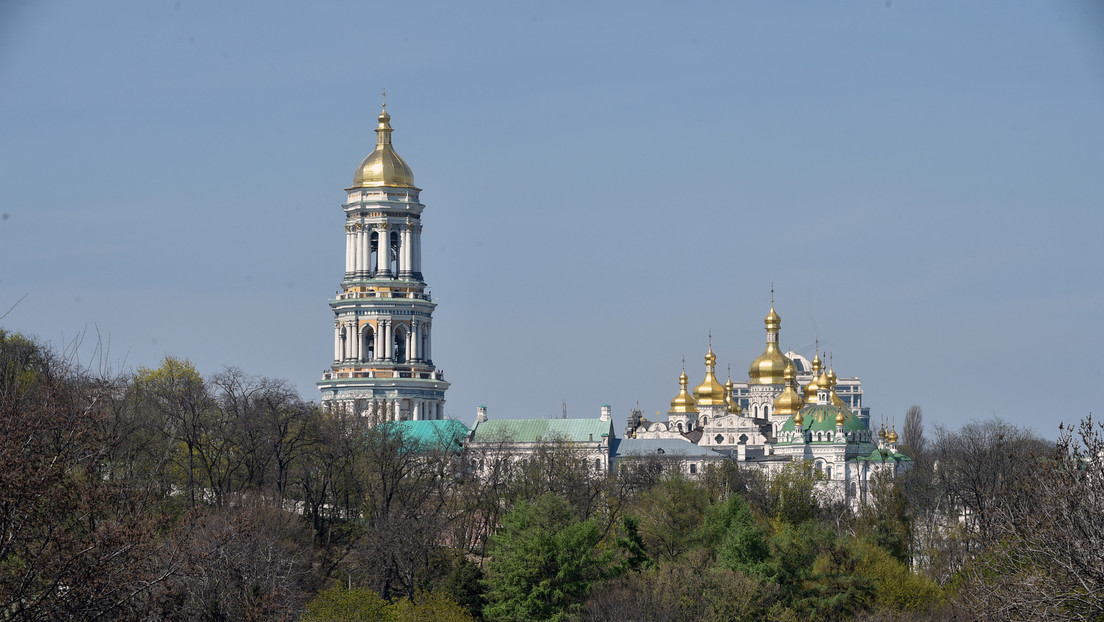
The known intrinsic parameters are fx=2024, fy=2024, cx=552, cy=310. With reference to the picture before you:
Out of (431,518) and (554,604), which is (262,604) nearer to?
(554,604)

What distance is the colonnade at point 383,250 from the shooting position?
108 metres

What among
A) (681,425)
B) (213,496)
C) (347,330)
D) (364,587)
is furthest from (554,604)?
(681,425)

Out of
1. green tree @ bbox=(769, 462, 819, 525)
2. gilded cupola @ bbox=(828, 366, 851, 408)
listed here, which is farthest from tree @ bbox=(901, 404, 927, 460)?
green tree @ bbox=(769, 462, 819, 525)

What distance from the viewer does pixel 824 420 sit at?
117m

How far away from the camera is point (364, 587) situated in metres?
51.7

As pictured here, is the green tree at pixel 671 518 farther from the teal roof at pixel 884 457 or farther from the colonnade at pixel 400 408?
the teal roof at pixel 884 457

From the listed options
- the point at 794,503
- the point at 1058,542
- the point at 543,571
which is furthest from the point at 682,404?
the point at 1058,542

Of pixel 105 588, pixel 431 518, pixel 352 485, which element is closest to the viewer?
pixel 105 588

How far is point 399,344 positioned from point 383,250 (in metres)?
5.13

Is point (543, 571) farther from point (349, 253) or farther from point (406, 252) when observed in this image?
point (349, 253)

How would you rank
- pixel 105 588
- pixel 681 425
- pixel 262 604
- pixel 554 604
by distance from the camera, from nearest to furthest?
pixel 105 588, pixel 262 604, pixel 554 604, pixel 681 425

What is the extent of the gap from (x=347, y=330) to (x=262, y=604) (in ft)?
255

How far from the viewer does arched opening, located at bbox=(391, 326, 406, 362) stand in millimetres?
108375

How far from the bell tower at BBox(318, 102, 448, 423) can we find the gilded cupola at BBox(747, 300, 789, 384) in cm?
3064
